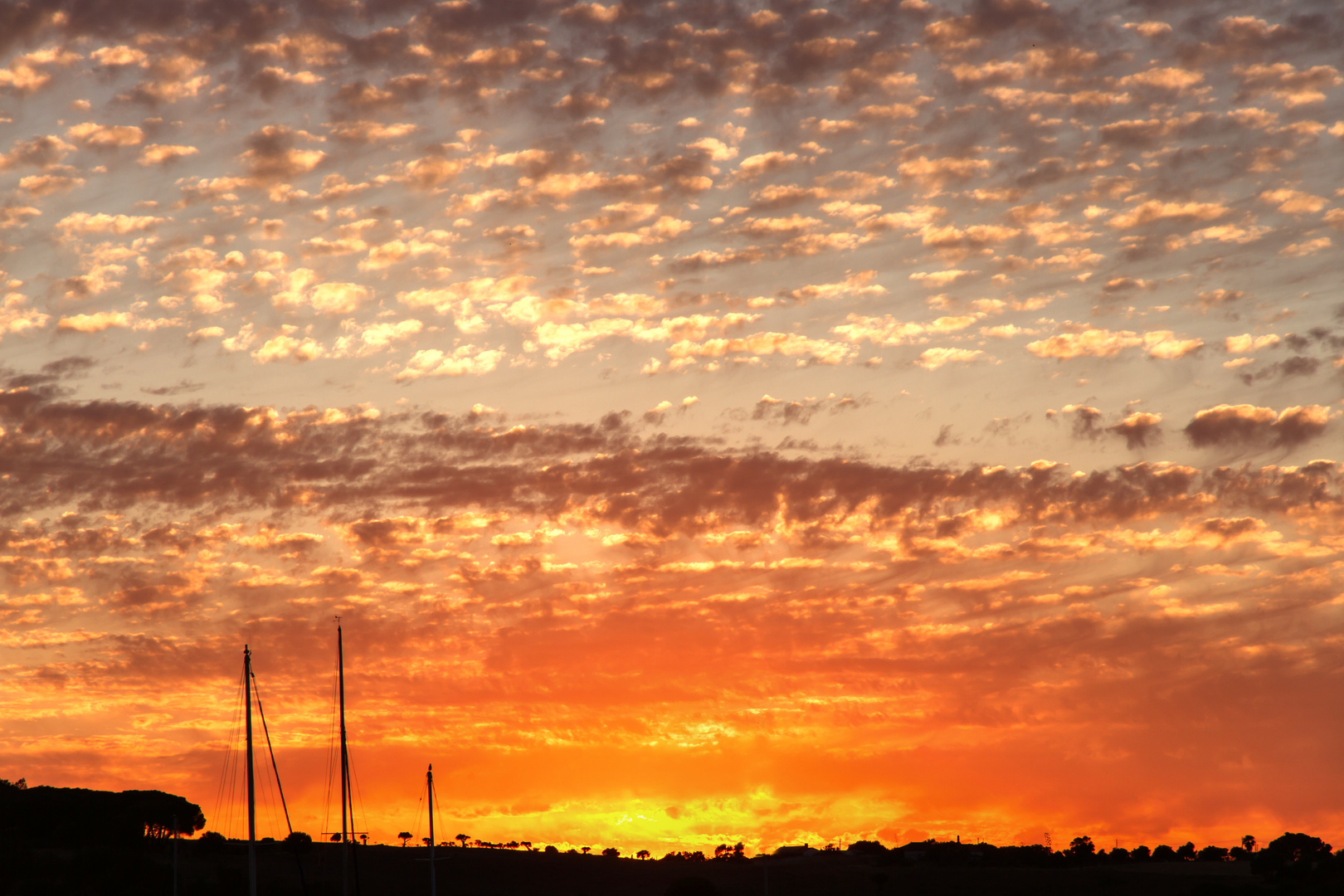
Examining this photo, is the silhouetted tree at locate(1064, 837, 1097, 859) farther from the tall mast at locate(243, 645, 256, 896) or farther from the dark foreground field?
the tall mast at locate(243, 645, 256, 896)

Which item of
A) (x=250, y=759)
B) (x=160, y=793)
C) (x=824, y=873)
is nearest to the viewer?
(x=250, y=759)

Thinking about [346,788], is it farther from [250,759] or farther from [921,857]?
[921,857]

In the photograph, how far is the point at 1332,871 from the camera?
115875mm

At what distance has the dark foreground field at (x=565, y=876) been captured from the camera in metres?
99.0

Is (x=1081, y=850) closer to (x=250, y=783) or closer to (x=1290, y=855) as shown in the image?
(x=1290, y=855)

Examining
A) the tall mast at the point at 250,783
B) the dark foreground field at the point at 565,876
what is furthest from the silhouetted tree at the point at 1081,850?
the tall mast at the point at 250,783

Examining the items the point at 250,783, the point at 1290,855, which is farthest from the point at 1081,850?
the point at 250,783

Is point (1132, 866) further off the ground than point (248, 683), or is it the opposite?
point (248, 683)

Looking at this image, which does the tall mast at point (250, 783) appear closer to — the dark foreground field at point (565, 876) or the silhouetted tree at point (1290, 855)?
the dark foreground field at point (565, 876)

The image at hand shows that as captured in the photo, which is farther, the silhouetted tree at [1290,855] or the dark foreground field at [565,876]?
the silhouetted tree at [1290,855]

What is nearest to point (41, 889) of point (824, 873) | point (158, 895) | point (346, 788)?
point (158, 895)

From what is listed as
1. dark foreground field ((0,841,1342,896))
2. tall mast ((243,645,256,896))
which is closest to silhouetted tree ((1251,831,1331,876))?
dark foreground field ((0,841,1342,896))

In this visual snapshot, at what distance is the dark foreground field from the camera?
99.0 metres

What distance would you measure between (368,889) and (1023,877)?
212 ft
